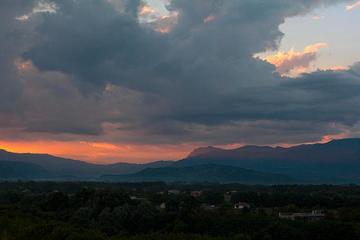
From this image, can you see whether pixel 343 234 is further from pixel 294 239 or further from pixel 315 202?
pixel 315 202

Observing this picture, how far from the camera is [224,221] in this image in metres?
51.4

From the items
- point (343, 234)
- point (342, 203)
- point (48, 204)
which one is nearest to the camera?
point (343, 234)

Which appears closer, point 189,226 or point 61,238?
point 61,238

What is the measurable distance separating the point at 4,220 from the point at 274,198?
189 ft

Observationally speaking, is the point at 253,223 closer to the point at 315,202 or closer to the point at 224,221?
the point at 224,221

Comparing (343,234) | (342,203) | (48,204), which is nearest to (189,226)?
(343,234)

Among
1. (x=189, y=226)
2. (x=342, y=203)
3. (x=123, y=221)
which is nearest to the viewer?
(x=189, y=226)

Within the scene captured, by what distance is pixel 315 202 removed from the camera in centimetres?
8362

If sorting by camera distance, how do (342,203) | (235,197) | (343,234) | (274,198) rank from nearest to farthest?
1. (343,234)
2. (342,203)
3. (274,198)
4. (235,197)

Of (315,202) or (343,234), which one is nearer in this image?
(343,234)

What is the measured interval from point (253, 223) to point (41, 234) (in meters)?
27.9

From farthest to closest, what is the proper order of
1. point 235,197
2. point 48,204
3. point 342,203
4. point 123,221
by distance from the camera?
point 235,197, point 342,203, point 48,204, point 123,221

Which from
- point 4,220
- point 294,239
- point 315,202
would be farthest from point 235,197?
point 4,220

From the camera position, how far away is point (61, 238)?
25.9m
